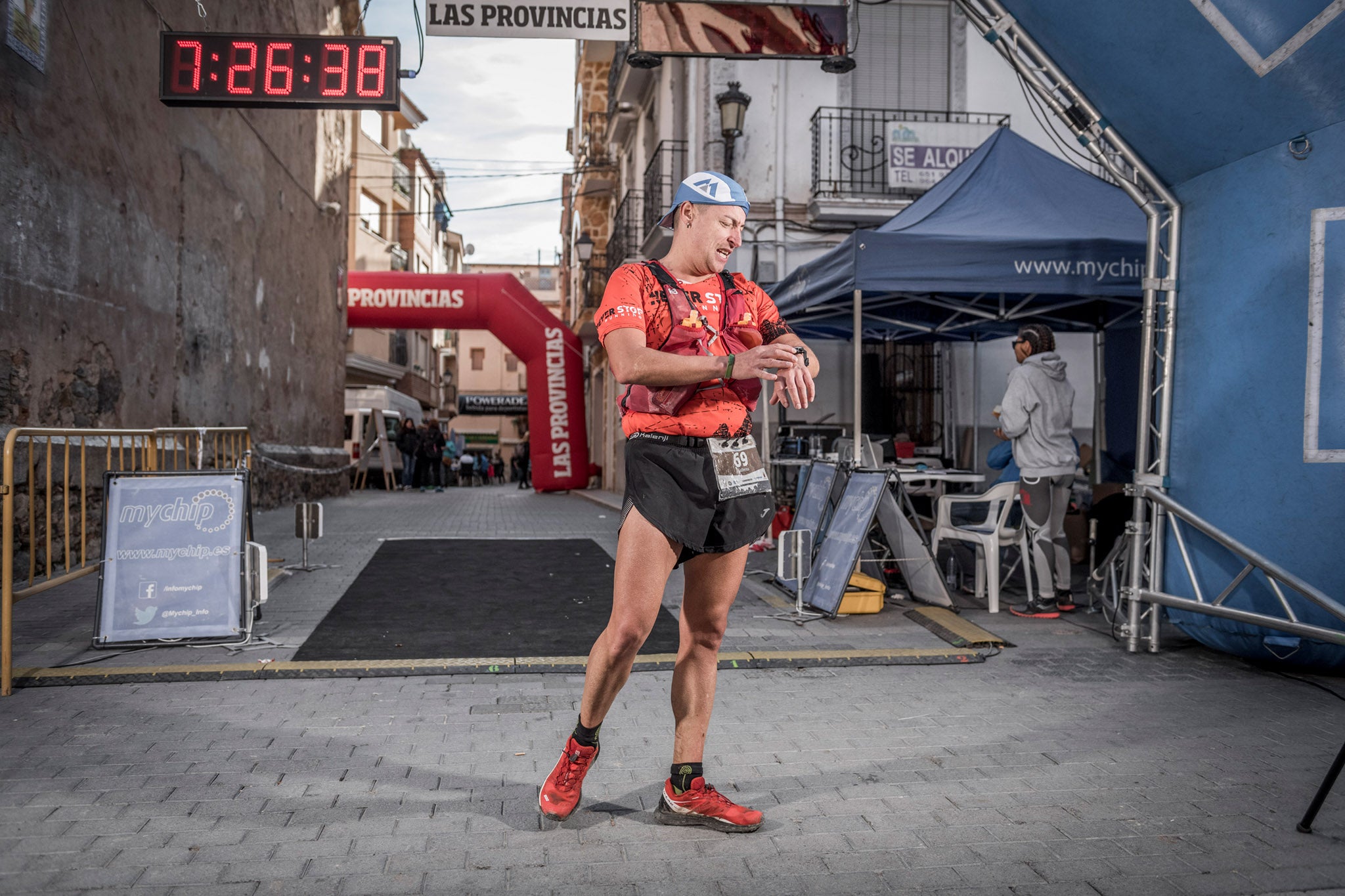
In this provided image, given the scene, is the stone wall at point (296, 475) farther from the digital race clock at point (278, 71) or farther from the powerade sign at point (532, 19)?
the powerade sign at point (532, 19)

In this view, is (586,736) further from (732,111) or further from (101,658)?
(732,111)

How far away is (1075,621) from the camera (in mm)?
6625

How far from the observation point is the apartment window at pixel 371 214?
3727cm

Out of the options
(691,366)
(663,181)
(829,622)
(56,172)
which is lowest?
(829,622)

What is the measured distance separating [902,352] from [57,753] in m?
12.6

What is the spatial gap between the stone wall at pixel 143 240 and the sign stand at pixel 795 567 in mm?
5650

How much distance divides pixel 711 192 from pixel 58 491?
693 cm

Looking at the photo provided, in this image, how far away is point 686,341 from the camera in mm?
3084

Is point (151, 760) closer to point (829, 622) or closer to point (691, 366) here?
point (691, 366)

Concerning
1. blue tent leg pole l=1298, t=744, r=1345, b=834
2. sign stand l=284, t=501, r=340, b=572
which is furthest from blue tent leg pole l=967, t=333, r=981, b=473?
blue tent leg pole l=1298, t=744, r=1345, b=834

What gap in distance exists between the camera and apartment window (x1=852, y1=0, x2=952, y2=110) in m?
15.3

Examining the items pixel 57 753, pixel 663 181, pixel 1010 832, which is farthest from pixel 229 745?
pixel 663 181

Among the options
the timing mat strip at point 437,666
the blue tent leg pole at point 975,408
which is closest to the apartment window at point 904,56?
the blue tent leg pole at point 975,408

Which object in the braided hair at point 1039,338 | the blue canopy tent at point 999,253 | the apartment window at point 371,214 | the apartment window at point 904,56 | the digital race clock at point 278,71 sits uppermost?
the apartment window at point 371,214
